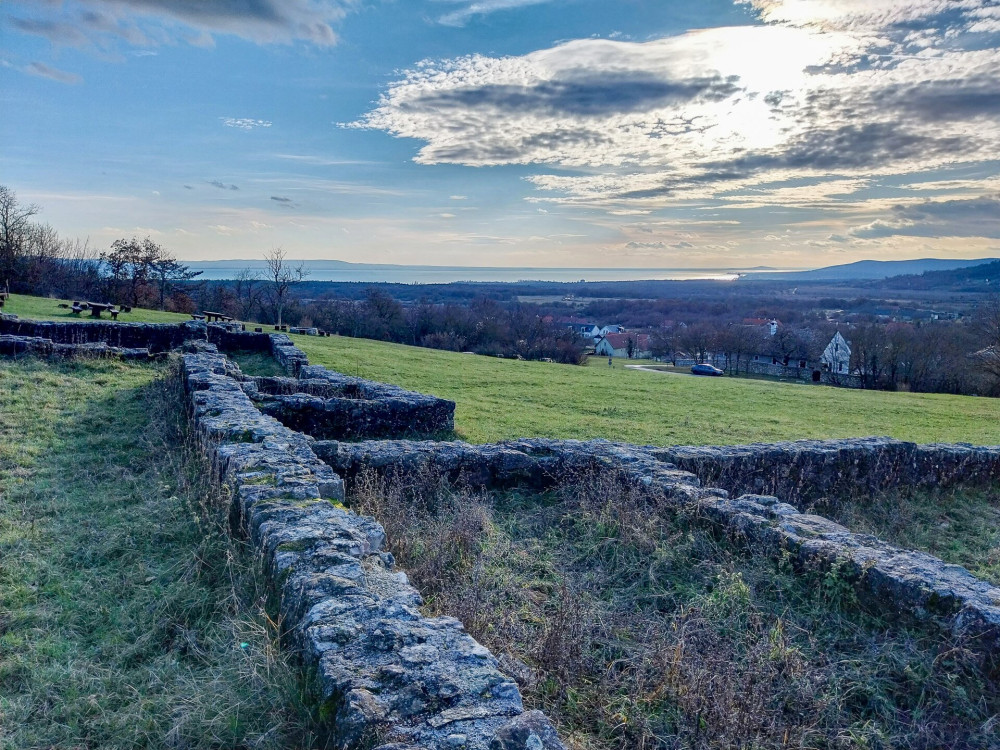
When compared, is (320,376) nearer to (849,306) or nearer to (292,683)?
(292,683)

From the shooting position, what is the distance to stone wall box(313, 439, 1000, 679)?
4.70 metres

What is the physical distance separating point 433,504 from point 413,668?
472 centimetres

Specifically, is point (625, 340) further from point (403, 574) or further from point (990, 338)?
point (403, 574)

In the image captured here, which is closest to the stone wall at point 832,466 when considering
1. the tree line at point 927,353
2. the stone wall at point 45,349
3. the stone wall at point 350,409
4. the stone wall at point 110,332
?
the stone wall at point 350,409

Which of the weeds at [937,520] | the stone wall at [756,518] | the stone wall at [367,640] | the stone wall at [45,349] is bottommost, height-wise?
the weeds at [937,520]

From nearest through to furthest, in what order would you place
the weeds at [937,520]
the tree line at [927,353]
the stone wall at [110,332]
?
1. the weeds at [937,520]
2. the stone wall at [110,332]
3. the tree line at [927,353]

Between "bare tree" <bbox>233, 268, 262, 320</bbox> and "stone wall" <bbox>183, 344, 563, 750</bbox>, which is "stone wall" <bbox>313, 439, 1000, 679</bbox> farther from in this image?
"bare tree" <bbox>233, 268, 262, 320</bbox>

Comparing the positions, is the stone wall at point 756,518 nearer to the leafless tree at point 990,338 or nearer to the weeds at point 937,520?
the weeds at point 937,520

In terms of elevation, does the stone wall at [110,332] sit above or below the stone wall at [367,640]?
above

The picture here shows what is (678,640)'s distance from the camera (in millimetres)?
4199

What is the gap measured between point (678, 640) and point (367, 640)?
224cm

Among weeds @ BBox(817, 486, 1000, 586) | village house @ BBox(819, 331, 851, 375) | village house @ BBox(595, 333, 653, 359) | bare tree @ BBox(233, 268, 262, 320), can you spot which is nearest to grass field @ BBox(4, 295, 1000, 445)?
weeds @ BBox(817, 486, 1000, 586)

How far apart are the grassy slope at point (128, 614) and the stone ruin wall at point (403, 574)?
0.31m

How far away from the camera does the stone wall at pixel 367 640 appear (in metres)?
2.57
